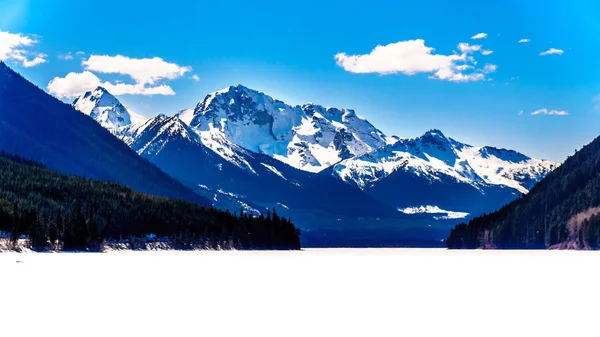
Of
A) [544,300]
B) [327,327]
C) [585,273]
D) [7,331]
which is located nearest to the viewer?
[7,331]

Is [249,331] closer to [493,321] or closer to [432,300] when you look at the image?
[493,321]

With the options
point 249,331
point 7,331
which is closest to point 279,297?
point 249,331

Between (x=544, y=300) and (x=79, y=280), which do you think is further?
(x=79, y=280)

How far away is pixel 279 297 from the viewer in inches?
3280

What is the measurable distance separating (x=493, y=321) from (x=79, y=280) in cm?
6101

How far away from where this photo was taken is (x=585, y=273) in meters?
128

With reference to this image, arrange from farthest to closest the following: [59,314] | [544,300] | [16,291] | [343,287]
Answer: [343,287]
[16,291]
[544,300]
[59,314]

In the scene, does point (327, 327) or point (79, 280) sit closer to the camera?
point (327, 327)

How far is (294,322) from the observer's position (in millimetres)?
62562

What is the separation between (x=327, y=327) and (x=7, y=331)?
75.4ft

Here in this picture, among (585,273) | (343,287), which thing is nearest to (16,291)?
(343,287)

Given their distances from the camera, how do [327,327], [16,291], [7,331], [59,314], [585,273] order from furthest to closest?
1. [585,273]
2. [16,291]
3. [59,314]
4. [327,327]
5. [7,331]

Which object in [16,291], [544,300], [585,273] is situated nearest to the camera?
[544,300]

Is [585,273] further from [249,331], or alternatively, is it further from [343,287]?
[249,331]
